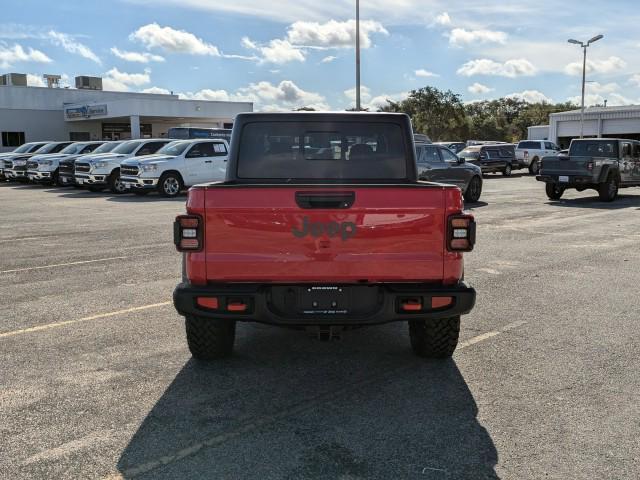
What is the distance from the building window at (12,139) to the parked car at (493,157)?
122 feet

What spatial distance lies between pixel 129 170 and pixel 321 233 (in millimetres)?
16714

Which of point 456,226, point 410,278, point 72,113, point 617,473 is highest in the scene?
point 72,113

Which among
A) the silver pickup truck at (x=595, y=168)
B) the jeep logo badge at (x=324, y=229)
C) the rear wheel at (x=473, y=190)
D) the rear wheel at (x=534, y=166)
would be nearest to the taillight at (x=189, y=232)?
the jeep logo badge at (x=324, y=229)

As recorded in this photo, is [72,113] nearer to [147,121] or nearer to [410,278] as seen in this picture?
[147,121]

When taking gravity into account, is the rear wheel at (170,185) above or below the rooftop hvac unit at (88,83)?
below

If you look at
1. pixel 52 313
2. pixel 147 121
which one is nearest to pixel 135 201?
pixel 52 313

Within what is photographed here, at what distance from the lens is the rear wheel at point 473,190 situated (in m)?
17.2

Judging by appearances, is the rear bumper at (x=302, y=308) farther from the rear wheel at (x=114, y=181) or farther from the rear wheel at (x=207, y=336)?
the rear wheel at (x=114, y=181)

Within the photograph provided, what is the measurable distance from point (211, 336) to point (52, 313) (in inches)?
92.6

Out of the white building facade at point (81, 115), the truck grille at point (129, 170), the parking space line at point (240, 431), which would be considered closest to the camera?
the parking space line at point (240, 431)

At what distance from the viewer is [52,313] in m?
6.01

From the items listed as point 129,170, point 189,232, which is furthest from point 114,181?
point 189,232

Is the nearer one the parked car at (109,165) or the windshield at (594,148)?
the windshield at (594,148)

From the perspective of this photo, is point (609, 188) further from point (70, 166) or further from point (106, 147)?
point (70, 166)
